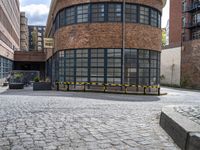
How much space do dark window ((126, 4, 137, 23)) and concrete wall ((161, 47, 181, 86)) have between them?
23.1 meters

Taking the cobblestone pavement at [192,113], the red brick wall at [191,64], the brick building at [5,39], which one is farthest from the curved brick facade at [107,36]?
the red brick wall at [191,64]

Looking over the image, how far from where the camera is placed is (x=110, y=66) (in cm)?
2227

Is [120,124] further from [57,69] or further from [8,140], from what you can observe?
[57,69]

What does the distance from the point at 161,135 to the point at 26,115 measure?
472 cm

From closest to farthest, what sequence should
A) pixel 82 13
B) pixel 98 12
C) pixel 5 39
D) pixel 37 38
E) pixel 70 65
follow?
1. pixel 98 12
2. pixel 82 13
3. pixel 70 65
4. pixel 5 39
5. pixel 37 38

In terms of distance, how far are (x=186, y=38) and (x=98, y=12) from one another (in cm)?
2878

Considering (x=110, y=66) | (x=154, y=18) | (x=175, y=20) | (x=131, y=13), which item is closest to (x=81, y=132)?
(x=110, y=66)

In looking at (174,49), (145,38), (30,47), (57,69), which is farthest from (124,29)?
(30,47)

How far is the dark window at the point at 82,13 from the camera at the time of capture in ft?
74.8

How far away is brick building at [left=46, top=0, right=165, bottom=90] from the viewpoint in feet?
73.2

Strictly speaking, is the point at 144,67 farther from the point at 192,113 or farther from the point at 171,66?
the point at 171,66

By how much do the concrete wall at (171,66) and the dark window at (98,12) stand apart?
24657mm

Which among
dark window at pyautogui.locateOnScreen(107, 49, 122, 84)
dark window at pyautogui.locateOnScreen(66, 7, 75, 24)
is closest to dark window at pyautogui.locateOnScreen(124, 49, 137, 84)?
dark window at pyautogui.locateOnScreen(107, 49, 122, 84)

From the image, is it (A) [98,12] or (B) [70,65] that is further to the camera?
(B) [70,65]
